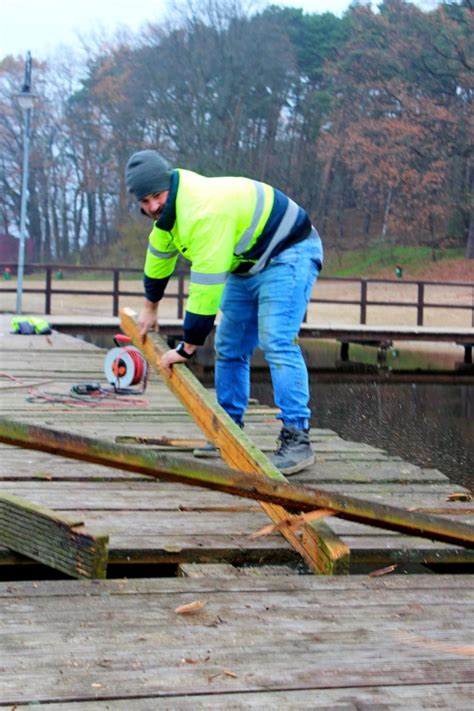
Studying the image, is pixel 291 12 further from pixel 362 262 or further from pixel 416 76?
pixel 362 262

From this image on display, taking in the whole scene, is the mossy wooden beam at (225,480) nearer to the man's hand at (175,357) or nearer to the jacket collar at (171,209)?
the man's hand at (175,357)

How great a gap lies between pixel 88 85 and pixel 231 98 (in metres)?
16.5

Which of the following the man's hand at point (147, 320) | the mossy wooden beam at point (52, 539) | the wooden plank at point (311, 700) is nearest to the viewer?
the wooden plank at point (311, 700)

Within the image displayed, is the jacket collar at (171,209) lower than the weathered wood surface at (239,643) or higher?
higher

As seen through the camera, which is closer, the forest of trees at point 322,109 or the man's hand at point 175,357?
the man's hand at point 175,357

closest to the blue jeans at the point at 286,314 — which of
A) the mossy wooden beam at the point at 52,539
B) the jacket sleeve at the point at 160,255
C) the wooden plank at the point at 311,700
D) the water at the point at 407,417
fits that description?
the jacket sleeve at the point at 160,255

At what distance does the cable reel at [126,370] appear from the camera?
7730mm

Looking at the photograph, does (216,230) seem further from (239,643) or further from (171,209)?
(239,643)

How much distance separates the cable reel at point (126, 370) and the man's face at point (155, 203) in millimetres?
3398

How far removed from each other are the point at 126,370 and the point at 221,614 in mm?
5074

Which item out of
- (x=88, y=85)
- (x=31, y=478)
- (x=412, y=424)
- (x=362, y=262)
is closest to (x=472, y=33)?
(x=362, y=262)

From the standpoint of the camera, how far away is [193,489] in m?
4.45

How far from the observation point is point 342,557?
318 cm

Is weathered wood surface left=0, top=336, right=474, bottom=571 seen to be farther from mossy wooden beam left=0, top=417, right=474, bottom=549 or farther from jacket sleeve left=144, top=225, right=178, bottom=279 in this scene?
jacket sleeve left=144, top=225, right=178, bottom=279
